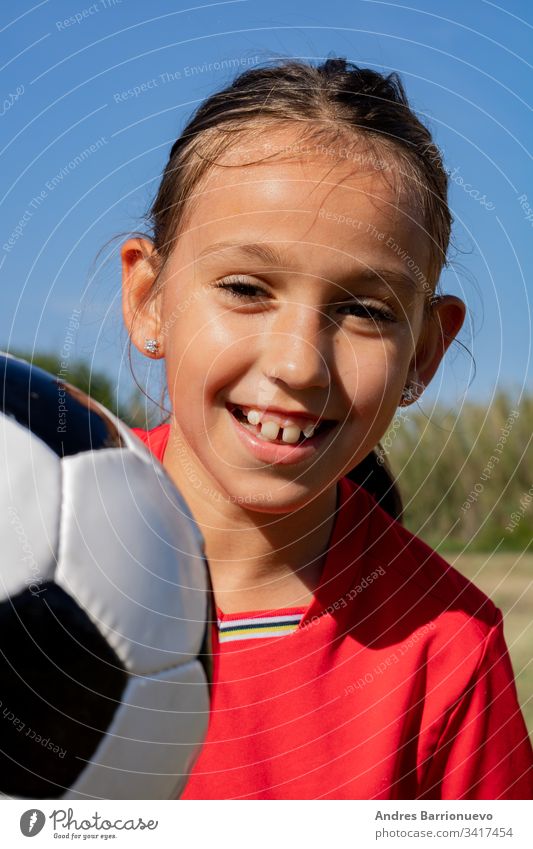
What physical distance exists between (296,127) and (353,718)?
3.19ft

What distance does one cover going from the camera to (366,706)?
167 cm

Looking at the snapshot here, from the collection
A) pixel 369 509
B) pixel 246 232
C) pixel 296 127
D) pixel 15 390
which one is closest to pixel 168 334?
pixel 246 232

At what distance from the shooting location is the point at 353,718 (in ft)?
5.52

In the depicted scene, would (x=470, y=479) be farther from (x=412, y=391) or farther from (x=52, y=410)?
(x=52, y=410)

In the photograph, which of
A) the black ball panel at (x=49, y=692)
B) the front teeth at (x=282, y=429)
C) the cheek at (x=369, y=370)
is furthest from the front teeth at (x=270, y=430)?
the black ball panel at (x=49, y=692)

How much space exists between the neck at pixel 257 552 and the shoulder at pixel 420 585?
135 mm

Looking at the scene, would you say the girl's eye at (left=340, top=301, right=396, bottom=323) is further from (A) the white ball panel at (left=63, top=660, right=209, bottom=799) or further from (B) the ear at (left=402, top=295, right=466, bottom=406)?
(A) the white ball panel at (left=63, top=660, right=209, bottom=799)

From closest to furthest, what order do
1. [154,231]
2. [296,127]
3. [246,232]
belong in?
[246,232], [296,127], [154,231]

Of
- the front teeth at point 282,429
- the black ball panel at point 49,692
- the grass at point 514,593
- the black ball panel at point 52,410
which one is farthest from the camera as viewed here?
the grass at point 514,593

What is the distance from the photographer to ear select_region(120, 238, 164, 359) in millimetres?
1766

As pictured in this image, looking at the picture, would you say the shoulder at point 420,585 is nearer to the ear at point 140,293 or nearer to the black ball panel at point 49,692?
the ear at point 140,293

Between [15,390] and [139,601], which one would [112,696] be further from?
[15,390]

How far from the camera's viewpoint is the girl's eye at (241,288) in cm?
152

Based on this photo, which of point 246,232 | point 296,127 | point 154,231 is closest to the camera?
point 246,232
